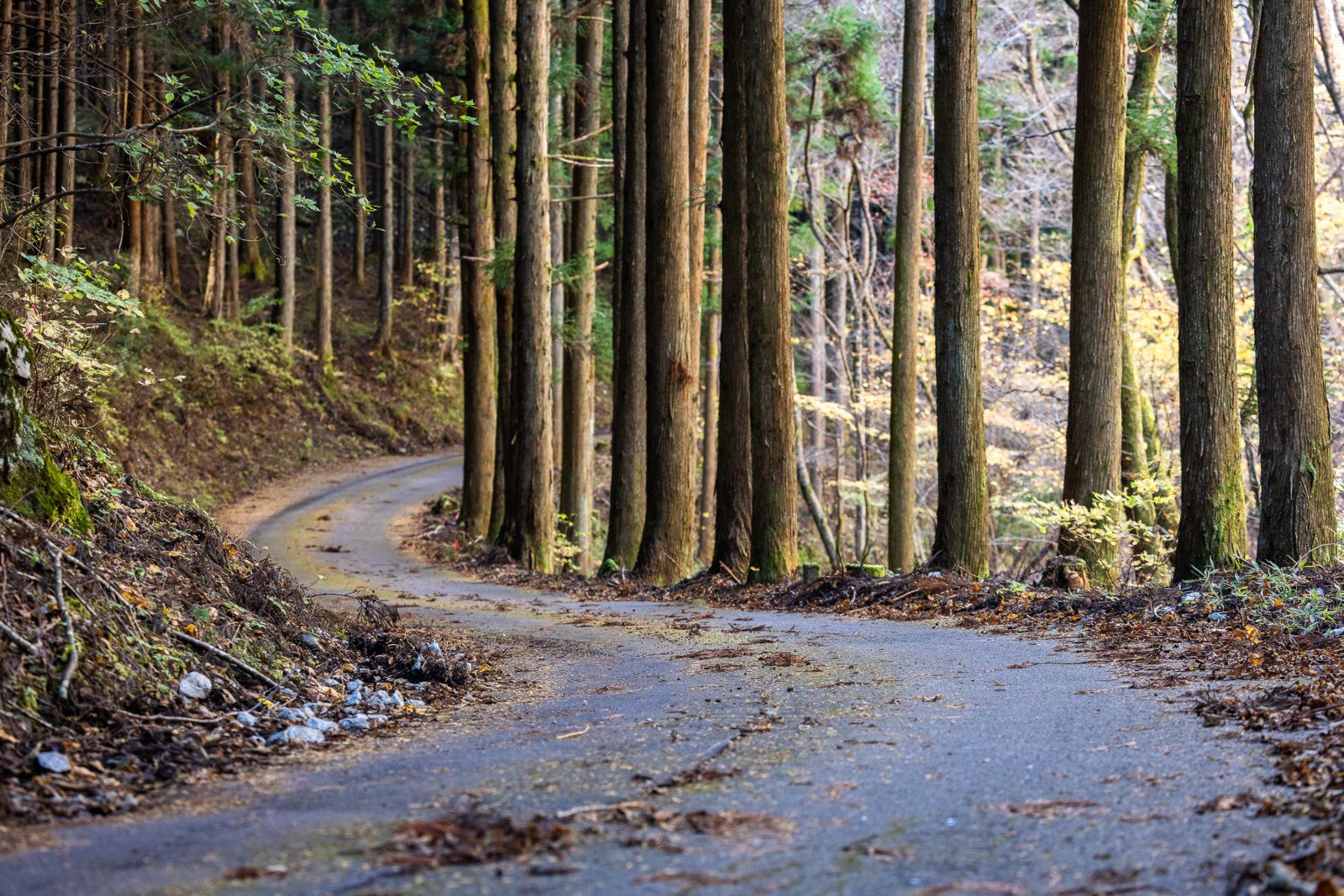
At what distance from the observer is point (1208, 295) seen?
34.4 feet

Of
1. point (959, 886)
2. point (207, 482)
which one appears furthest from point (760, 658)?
point (207, 482)

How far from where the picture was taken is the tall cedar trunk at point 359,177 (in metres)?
36.4

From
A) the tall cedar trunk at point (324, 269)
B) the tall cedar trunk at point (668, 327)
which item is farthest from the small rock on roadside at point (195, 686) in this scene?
the tall cedar trunk at point (324, 269)

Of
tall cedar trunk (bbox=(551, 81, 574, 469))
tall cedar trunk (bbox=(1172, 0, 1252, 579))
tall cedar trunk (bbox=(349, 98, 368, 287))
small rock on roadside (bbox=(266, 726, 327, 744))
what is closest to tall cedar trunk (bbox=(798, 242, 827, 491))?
tall cedar trunk (bbox=(551, 81, 574, 469))

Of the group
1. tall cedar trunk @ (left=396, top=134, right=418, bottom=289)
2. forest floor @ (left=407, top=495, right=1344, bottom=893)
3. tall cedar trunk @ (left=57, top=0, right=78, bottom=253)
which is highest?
tall cedar trunk @ (left=396, top=134, right=418, bottom=289)

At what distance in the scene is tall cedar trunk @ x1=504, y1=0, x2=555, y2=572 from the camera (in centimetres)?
1844

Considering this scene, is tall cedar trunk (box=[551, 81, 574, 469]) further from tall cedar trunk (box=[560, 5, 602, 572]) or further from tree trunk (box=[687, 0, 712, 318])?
tree trunk (box=[687, 0, 712, 318])

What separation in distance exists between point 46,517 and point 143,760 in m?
2.22

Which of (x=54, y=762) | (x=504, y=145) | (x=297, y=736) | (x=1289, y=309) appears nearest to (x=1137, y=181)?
(x=1289, y=309)

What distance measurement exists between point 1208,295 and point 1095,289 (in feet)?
8.26

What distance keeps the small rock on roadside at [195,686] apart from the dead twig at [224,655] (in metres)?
0.26

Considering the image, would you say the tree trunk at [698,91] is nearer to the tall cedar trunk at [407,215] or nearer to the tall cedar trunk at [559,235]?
the tall cedar trunk at [559,235]

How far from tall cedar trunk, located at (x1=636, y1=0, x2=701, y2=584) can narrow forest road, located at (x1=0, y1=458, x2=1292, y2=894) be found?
806 centimetres

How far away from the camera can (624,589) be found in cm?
1475
